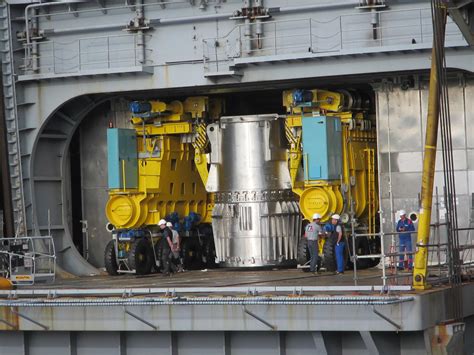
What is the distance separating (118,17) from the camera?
3122 centimetres

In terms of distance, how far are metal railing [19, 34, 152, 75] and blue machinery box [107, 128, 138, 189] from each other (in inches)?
69.9

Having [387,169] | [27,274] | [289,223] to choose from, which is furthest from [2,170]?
[387,169]

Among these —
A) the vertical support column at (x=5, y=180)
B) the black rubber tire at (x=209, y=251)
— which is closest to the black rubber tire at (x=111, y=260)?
the vertical support column at (x=5, y=180)

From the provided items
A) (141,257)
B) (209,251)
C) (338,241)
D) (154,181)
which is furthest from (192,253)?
(338,241)

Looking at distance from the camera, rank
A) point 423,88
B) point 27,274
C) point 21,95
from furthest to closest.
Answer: point 21,95, point 423,88, point 27,274

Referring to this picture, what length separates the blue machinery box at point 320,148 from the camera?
29328 millimetres

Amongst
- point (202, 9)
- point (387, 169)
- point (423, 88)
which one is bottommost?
point (387, 169)

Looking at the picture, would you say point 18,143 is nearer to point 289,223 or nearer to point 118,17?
point 118,17

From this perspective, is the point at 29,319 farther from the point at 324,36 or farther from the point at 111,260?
the point at 324,36

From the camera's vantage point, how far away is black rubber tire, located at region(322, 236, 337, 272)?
28.3 meters

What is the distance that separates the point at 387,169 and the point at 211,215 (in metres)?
5.01

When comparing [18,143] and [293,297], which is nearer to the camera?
[293,297]

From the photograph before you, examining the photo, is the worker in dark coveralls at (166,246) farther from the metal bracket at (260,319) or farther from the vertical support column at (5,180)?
the metal bracket at (260,319)

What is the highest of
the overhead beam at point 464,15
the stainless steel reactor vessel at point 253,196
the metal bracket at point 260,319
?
the overhead beam at point 464,15
